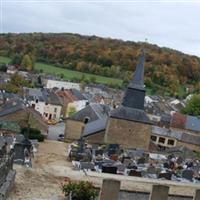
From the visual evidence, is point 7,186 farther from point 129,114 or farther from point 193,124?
point 193,124

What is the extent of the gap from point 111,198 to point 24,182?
833cm

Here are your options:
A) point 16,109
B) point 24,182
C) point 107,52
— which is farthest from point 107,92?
point 24,182

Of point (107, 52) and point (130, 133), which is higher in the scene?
point (107, 52)

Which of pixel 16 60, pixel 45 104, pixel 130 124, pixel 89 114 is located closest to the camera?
pixel 130 124

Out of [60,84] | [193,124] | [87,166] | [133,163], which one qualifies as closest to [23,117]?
[133,163]

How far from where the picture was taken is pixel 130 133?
39.8 metres

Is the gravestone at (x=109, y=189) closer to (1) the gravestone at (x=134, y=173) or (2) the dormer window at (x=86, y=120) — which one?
(1) the gravestone at (x=134, y=173)

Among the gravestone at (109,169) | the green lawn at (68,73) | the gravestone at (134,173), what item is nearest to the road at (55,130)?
the gravestone at (109,169)

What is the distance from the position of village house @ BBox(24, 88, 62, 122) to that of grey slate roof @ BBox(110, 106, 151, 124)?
81.0 feet

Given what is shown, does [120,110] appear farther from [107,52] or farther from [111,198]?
[107,52]

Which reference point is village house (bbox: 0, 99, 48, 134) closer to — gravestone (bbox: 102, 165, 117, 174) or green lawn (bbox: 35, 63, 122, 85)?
gravestone (bbox: 102, 165, 117, 174)

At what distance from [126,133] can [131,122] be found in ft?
3.33

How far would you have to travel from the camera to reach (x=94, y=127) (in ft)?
140

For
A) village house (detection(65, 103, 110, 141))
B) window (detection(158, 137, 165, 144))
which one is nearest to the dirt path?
village house (detection(65, 103, 110, 141))
